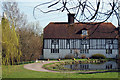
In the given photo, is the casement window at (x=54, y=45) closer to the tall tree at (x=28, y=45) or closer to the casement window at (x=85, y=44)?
the casement window at (x=85, y=44)

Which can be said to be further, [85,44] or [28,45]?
[85,44]

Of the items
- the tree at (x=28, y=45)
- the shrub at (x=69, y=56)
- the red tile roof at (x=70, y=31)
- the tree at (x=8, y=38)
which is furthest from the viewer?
the red tile roof at (x=70, y=31)

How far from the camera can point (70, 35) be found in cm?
2928

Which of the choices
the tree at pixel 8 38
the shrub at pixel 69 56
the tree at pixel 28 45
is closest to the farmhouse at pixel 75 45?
the shrub at pixel 69 56

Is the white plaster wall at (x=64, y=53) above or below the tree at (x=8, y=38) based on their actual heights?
below

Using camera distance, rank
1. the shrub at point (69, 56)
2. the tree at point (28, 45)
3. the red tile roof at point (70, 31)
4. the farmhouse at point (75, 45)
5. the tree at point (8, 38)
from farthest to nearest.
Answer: the red tile roof at point (70, 31) < the farmhouse at point (75, 45) < the shrub at point (69, 56) < the tree at point (28, 45) < the tree at point (8, 38)

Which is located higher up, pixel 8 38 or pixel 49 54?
pixel 8 38

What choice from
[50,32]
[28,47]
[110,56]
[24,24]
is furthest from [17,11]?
[110,56]

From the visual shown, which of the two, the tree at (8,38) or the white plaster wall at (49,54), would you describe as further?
the white plaster wall at (49,54)

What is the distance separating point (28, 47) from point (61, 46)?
753 cm

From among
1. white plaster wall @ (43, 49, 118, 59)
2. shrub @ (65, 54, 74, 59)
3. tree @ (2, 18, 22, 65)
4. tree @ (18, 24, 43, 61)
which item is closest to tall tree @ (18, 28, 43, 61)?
tree @ (18, 24, 43, 61)

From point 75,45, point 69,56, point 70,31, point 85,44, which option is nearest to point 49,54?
point 69,56

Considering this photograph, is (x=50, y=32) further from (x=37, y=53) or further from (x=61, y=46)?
(x=37, y=53)

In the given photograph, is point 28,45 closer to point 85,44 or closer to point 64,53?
point 64,53
